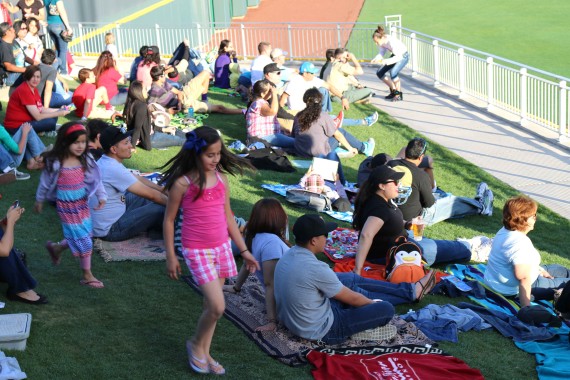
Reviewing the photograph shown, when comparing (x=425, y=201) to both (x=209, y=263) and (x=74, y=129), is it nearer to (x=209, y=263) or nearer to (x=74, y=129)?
(x=74, y=129)

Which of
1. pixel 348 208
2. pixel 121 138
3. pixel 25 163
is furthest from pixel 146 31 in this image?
pixel 121 138

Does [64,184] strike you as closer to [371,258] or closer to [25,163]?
[371,258]

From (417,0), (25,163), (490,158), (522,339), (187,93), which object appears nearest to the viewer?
(522,339)

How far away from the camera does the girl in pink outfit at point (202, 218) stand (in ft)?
19.2

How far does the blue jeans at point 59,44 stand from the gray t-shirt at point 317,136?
28.0 feet

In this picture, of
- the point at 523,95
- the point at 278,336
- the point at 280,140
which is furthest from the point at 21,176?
the point at 523,95

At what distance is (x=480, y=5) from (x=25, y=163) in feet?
97.0

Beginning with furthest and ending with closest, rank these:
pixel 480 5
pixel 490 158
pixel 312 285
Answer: pixel 480 5, pixel 490 158, pixel 312 285

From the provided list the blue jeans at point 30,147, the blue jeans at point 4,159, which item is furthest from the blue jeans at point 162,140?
the blue jeans at point 4,159

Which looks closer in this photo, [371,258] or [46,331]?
[46,331]

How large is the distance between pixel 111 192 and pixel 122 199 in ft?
0.95

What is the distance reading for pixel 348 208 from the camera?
1088cm

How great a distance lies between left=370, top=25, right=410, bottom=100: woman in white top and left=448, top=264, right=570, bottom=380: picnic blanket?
32.1 feet

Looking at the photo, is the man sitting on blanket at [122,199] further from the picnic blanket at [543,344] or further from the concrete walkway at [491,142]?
the concrete walkway at [491,142]
